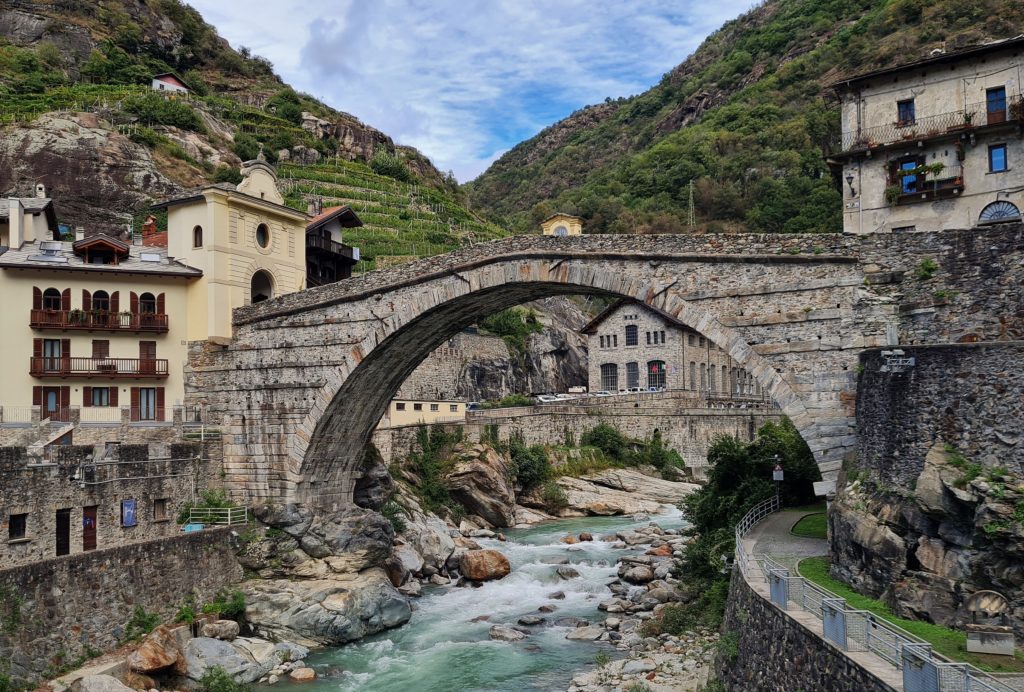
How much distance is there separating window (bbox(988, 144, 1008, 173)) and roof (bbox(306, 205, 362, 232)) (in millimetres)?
21526

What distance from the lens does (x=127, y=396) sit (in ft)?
77.8

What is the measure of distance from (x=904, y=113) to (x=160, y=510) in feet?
75.7

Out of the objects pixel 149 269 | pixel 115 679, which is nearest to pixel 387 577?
pixel 115 679

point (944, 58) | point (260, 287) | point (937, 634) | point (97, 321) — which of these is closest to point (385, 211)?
point (260, 287)

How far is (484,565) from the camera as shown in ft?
83.8

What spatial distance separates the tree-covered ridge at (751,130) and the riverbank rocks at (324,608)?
39.4 metres

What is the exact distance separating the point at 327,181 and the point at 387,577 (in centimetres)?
4495

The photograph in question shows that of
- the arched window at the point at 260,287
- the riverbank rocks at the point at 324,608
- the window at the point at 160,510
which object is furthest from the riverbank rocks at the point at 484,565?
the arched window at the point at 260,287

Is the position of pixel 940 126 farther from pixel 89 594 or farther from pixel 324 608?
pixel 89 594

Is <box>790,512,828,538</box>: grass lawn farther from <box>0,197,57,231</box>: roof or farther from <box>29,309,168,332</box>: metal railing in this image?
<box>0,197,57,231</box>: roof

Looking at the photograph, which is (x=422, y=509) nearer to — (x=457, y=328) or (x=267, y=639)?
(x=457, y=328)

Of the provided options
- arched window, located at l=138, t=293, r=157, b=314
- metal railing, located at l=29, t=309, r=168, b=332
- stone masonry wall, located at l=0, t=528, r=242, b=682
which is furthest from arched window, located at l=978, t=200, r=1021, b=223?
arched window, located at l=138, t=293, r=157, b=314

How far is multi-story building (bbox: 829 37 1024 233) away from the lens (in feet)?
69.8

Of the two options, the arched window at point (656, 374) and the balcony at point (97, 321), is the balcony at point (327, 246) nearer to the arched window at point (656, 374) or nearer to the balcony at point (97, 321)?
the balcony at point (97, 321)
